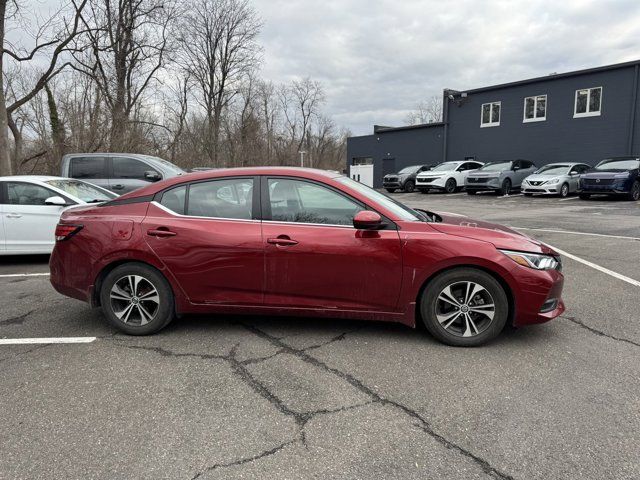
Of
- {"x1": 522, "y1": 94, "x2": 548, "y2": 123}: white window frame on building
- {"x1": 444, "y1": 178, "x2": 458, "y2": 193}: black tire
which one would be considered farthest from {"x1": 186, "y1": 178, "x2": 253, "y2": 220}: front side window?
{"x1": 522, "y1": 94, "x2": 548, "y2": 123}: white window frame on building

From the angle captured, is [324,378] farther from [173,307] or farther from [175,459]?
[173,307]

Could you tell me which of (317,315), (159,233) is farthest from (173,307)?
(317,315)

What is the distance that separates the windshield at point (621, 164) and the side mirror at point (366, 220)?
18635 mm

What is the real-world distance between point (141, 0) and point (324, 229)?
2495 centimetres

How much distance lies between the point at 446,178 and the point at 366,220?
2201 cm

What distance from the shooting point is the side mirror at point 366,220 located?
377cm

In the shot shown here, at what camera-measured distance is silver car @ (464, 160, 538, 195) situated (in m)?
22.3

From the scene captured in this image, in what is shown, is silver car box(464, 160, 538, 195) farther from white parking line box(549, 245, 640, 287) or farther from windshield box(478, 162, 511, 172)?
white parking line box(549, 245, 640, 287)

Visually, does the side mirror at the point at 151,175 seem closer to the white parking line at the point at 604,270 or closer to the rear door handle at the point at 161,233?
the rear door handle at the point at 161,233

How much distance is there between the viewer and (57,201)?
739 centimetres

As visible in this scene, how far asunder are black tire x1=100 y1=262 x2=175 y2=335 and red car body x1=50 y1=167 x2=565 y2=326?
0.26 feet

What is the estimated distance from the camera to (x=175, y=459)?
2500 mm

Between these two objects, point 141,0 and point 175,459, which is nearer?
point 175,459

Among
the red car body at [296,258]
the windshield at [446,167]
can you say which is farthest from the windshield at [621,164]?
the red car body at [296,258]
